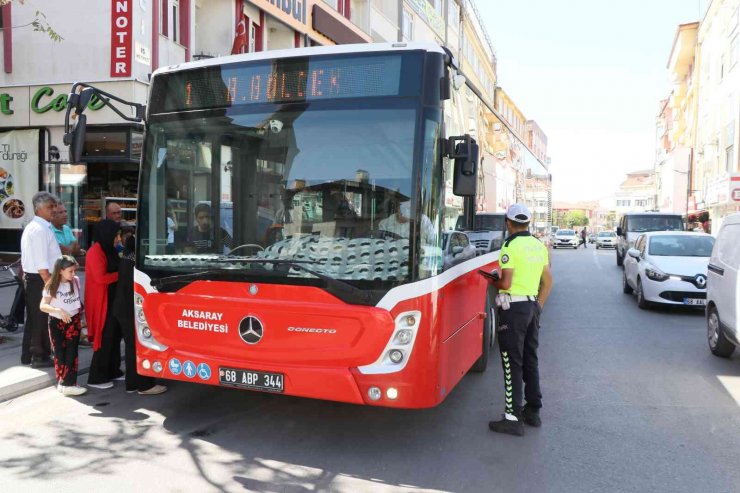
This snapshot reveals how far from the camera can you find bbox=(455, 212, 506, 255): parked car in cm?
554

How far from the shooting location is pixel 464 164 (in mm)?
4438

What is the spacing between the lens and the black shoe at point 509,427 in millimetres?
4902

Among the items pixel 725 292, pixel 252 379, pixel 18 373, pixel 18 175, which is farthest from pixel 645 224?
pixel 18 373

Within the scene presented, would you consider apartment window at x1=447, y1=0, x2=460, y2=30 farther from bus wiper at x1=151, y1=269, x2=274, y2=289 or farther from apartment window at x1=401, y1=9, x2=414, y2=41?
bus wiper at x1=151, y1=269, x2=274, y2=289

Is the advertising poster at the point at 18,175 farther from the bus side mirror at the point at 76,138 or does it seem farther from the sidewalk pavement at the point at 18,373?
the bus side mirror at the point at 76,138

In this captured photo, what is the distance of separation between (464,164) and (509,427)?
211cm

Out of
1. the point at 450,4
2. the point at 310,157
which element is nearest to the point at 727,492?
the point at 310,157

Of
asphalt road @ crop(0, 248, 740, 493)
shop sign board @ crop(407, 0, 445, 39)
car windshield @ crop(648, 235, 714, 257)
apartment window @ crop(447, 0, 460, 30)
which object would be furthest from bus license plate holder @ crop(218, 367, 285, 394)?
apartment window @ crop(447, 0, 460, 30)

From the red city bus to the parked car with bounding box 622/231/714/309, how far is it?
7532 mm

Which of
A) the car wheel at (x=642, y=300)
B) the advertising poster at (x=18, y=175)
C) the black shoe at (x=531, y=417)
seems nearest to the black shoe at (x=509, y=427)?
the black shoe at (x=531, y=417)

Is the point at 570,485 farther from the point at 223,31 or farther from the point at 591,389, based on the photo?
the point at 223,31

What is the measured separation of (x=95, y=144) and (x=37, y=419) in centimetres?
1089

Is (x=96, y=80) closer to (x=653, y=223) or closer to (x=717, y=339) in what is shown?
(x=717, y=339)

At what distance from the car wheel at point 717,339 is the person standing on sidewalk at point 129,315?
252 inches
